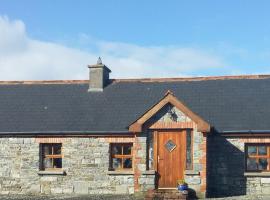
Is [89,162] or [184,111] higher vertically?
[184,111]

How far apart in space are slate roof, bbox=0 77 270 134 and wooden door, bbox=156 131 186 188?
6.71 ft

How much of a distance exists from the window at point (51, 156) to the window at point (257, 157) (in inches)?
330

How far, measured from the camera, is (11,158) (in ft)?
77.8

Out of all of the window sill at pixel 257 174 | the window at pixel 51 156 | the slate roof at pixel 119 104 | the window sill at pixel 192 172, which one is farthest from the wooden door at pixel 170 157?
the window at pixel 51 156

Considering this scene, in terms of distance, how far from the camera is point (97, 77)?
26.7 m

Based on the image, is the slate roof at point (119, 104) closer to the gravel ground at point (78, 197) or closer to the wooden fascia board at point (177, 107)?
the wooden fascia board at point (177, 107)

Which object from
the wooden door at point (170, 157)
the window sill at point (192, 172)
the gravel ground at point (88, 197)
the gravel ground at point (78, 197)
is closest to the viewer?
the gravel ground at point (88, 197)

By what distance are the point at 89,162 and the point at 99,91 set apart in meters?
4.67

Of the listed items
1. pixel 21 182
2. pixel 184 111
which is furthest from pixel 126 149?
pixel 21 182

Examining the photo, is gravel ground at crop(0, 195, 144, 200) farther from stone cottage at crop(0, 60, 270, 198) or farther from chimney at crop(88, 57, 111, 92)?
chimney at crop(88, 57, 111, 92)

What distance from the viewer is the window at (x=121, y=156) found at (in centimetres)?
2295

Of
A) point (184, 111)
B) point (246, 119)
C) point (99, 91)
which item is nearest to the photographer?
point (184, 111)

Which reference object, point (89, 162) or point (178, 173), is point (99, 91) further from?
point (178, 173)

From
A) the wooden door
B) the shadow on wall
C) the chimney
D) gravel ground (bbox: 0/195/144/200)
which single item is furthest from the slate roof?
gravel ground (bbox: 0/195/144/200)
